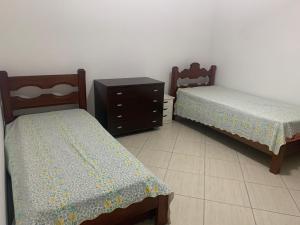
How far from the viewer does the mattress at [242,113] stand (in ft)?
7.26

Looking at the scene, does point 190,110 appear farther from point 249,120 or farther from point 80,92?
point 80,92

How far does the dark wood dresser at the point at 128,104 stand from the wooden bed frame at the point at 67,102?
0.26m

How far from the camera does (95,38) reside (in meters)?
2.79

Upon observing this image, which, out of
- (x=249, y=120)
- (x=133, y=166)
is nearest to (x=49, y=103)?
(x=133, y=166)

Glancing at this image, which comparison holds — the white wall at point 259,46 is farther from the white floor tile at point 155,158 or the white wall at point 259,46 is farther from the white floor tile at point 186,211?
the white floor tile at point 186,211

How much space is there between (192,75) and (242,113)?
53.7 inches

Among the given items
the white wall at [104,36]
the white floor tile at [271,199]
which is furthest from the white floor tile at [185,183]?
the white wall at [104,36]

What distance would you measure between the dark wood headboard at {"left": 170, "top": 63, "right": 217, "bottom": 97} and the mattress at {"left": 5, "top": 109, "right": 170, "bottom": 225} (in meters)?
1.80

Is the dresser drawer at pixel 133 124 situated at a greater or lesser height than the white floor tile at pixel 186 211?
greater

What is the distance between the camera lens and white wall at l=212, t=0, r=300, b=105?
2.76 meters

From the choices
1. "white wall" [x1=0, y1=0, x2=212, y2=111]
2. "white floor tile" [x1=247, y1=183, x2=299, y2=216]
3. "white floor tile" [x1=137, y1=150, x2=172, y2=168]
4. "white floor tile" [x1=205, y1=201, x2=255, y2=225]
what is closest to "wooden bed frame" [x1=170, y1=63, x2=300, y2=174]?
"white wall" [x1=0, y1=0, x2=212, y2=111]

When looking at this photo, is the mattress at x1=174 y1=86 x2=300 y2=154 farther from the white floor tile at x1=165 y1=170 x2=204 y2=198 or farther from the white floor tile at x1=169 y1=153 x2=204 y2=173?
the white floor tile at x1=165 y1=170 x2=204 y2=198

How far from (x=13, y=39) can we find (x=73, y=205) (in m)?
2.00

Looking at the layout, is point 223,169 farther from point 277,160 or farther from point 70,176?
point 70,176
